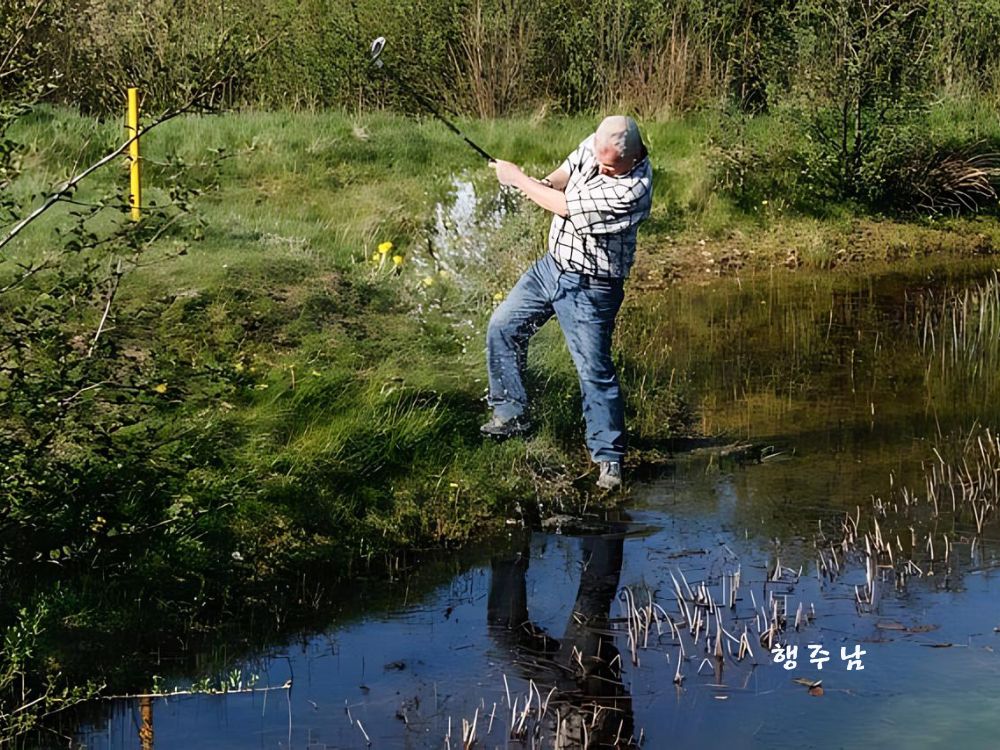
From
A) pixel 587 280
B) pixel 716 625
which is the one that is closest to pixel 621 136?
pixel 587 280

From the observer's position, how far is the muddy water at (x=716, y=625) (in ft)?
18.2

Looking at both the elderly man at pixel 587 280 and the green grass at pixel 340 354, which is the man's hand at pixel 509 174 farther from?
the green grass at pixel 340 354

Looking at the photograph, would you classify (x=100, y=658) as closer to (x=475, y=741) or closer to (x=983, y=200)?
(x=475, y=741)

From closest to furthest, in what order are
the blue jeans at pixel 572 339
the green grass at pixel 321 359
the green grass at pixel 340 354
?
the green grass at pixel 321 359, the green grass at pixel 340 354, the blue jeans at pixel 572 339

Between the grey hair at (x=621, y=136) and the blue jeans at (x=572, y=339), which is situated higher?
the grey hair at (x=621, y=136)

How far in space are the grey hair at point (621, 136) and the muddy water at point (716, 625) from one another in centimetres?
186

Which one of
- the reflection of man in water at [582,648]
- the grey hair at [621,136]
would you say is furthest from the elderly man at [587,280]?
the reflection of man in water at [582,648]

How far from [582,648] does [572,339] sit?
2321mm

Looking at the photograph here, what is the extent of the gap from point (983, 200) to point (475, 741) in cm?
1326

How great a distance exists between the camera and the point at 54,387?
5461mm

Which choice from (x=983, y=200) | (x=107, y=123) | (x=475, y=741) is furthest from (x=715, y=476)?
(x=983, y=200)

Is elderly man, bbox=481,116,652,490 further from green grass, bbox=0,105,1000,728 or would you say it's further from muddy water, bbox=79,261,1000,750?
muddy water, bbox=79,261,1000,750

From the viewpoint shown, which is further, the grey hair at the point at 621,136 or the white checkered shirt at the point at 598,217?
the white checkered shirt at the point at 598,217

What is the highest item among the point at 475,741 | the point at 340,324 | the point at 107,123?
the point at 107,123
